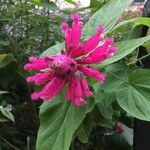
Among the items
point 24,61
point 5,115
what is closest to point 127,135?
point 24,61

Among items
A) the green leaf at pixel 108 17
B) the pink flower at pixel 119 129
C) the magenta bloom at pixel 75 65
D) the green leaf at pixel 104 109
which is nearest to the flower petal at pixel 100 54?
the magenta bloom at pixel 75 65

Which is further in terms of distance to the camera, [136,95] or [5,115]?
[5,115]

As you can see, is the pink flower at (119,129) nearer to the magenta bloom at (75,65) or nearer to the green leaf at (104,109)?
the green leaf at (104,109)

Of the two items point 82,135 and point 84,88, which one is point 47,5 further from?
point 84,88

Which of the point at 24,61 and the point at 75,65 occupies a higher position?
the point at 75,65

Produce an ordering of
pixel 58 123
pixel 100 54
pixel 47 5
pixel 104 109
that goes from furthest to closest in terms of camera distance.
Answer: pixel 47 5, pixel 104 109, pixel 58 123, pixel 100 54

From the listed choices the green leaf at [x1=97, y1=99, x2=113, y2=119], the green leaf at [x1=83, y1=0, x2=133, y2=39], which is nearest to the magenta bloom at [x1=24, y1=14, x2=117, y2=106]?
the green leaf at [x1=83, y1=0, x2=133, y2=39]

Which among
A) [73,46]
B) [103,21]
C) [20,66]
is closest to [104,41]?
[73,46]
